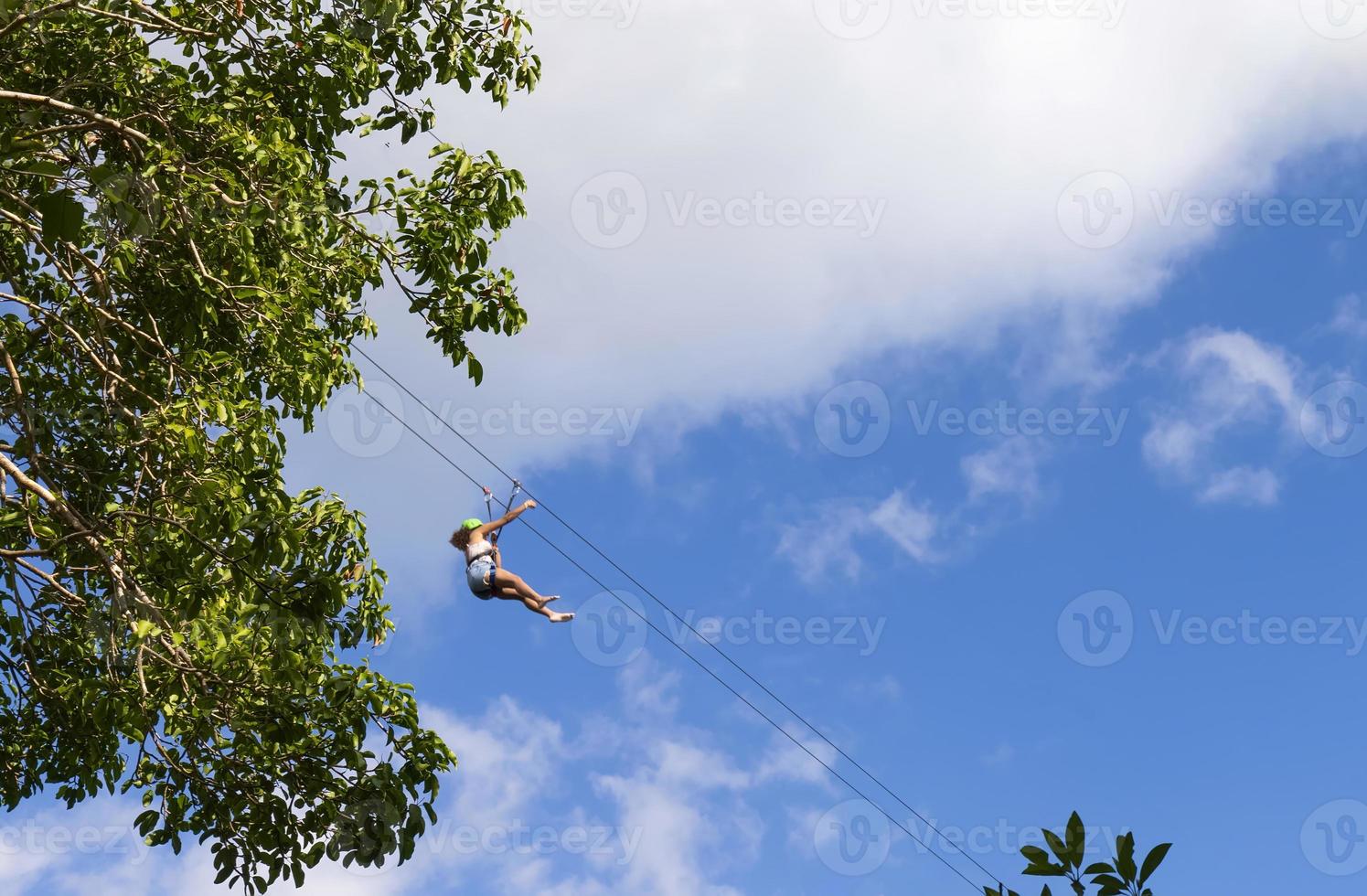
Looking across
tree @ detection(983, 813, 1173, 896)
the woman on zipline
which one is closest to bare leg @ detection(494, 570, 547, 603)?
the woman on zipline

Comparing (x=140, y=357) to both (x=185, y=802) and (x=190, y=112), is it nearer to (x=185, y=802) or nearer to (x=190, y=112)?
(x=190, y=112)

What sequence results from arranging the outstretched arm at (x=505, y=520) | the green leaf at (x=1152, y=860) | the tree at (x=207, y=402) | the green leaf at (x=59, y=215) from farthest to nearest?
the outstretched arm at (x=505, y=520) < the tree at (x=207, y=402) < the green leaf at (x=1152, y=860) < the green leaf at (x=59, y=215)

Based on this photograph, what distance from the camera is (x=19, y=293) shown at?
34.3 feet

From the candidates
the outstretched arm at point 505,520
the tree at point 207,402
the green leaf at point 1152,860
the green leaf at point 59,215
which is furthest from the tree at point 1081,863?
the outstretched arm at point 505,520

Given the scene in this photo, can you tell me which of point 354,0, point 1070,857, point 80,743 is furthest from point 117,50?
point 1070,857

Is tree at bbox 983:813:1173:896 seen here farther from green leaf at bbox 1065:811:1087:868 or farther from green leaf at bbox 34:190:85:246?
green leaf at bbox 34:190:85:246

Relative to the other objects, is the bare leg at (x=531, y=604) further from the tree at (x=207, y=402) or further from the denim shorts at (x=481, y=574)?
the tree at (x=207, y=402)

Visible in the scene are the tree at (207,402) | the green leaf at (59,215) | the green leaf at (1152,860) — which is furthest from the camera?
the tree at (207,402)

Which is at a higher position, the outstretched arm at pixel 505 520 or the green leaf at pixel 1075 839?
the outstretched arm at pixel 505 520

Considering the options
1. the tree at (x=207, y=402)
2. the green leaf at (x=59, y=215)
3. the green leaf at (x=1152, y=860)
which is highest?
the tree at (x=207, y=402)

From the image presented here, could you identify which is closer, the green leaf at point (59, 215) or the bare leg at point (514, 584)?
the green leaf at point (59, 215)

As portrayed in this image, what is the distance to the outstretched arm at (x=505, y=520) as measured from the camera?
547 inches

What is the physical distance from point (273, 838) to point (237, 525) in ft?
8.32

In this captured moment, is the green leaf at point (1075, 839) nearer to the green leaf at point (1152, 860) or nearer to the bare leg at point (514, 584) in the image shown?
the green leaf at point (1152, 860)
